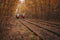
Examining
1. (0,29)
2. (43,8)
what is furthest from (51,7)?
(0,29)

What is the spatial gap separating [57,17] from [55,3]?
6.21 ft

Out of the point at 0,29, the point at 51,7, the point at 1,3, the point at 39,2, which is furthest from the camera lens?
the point at 39,2

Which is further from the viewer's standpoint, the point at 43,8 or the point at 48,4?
the point at 43,8

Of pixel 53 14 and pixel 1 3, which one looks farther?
pixel 53 14

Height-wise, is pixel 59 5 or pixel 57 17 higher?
pixel 59 5

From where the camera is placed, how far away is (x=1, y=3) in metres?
4.84

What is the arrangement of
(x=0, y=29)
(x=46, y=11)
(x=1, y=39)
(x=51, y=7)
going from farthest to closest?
1. (x=46, y=11)
2. (x=51, y=7)
3. (x=0, y=29)
4. (x=1, y=39)

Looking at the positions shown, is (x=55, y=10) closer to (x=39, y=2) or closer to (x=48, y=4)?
(x=48, y=4)

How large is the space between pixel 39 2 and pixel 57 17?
19.4 ft

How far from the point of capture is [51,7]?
18.8 m

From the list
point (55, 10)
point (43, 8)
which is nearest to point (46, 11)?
point (43, 8)

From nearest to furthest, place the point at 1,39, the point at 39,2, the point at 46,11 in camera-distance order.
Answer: the point at 1,39
the point at 46,11
the point at 39,2

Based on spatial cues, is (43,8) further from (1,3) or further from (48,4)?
(1,3)

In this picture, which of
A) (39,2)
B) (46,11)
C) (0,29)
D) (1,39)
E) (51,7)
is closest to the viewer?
(1,39)
